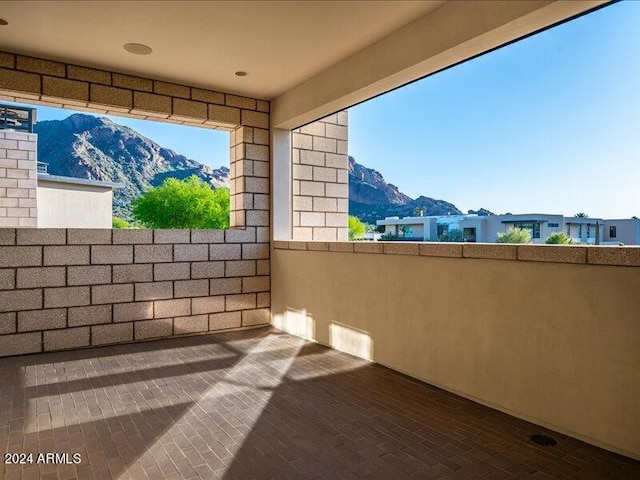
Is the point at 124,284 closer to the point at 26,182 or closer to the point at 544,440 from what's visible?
the point at 544,440

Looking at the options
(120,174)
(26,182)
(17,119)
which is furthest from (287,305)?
(120,174)

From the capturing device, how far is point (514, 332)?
97.7 inches

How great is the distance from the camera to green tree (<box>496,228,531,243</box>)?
259 centimetres

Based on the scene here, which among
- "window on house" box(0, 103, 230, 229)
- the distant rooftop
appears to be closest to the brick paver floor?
"window on house" box(0, 103, 230, 229)

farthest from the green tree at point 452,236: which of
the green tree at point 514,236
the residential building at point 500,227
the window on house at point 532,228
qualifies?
the window on house at point 532,228

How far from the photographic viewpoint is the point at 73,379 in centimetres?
316

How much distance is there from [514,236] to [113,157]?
40.5ft

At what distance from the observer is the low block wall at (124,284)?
378 centimetres

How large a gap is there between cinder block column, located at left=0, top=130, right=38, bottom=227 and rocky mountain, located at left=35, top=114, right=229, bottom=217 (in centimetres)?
308

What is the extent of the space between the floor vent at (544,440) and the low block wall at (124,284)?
11.3 feet

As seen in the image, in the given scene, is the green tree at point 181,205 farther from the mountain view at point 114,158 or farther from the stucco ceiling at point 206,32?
the stucco ceiling at point 206,32

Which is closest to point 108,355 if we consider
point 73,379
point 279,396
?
point 73,379

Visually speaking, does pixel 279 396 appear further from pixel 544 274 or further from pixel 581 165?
pixel 581 165

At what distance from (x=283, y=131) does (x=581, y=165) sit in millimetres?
3446
